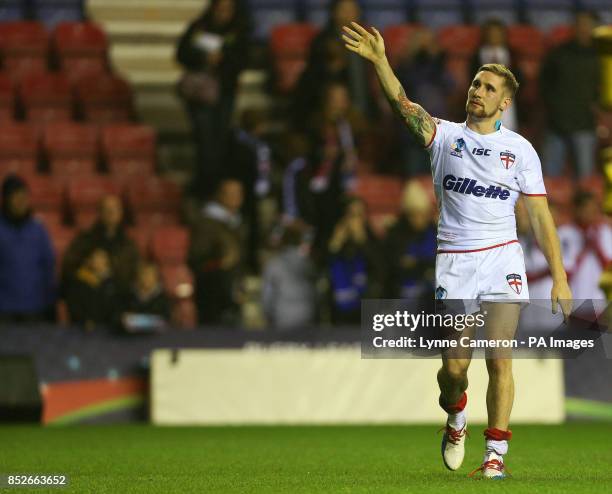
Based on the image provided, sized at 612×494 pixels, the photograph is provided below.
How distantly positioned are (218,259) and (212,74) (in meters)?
2.52

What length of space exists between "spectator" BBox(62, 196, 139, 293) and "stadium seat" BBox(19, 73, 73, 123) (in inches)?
132

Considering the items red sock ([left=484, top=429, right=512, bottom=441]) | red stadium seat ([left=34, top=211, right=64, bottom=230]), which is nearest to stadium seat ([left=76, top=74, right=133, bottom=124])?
red stadium seat ([left=34, top=211, right=64, bottom=230])

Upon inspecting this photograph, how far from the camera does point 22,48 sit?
691 inches

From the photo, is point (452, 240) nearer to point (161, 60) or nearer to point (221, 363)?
point (221, 363)

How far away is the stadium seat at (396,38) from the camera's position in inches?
699

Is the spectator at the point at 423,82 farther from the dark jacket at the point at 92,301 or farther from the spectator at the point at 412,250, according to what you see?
the dark jacket at the point at 92,301

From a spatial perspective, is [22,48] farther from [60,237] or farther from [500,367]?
[500,367]

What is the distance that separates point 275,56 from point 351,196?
3.87 meters

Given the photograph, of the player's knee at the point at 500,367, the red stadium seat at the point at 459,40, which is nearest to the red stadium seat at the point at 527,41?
the red stadium seat at the point at 459,40

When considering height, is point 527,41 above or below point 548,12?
below

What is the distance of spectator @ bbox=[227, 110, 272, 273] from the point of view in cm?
1503

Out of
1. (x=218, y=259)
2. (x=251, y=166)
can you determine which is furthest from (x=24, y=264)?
(x=251, y=166)

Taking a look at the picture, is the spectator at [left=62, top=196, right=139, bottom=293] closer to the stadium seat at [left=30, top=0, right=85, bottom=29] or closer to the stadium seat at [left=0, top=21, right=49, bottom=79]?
the stadium seat at [left=0, top=21, right=49, bottom=79]

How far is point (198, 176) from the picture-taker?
1554 cm
